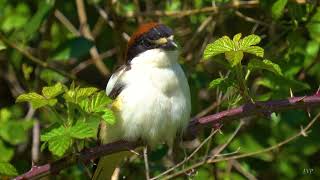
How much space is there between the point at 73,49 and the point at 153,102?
136cm

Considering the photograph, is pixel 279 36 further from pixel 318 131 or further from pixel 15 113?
pixel 15 113

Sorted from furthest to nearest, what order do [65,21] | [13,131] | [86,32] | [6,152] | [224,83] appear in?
[65,21] < [86,32] < [6,152] < [13,131] < [224,83]

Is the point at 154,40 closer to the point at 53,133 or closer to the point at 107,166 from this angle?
the point at 107,166

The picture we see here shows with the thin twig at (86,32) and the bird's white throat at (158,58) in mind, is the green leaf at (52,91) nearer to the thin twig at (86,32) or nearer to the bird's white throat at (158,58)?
the bird's white throat at (158,58)

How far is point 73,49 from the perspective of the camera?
15.4ft

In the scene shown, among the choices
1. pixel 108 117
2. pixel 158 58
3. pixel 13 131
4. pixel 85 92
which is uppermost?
pixel 85 92

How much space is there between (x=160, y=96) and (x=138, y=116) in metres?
0.14

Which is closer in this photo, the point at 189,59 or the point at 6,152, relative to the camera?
the point at 6,152

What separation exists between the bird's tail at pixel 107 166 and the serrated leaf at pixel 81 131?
1106 millimetres

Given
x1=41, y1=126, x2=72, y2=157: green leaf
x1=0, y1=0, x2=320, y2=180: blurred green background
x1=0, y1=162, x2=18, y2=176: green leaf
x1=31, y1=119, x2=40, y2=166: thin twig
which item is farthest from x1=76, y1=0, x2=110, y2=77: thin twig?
x1=41, y1=126, x2=72, y2=157: green leaf

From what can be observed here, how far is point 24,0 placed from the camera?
5406 mm

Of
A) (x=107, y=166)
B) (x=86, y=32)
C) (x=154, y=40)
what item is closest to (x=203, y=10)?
(x=86, y=32)

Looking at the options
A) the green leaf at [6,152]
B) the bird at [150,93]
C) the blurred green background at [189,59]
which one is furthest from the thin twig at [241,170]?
the green leaf at [6,152]

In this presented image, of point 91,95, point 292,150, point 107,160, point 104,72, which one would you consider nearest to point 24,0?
point 104,72
